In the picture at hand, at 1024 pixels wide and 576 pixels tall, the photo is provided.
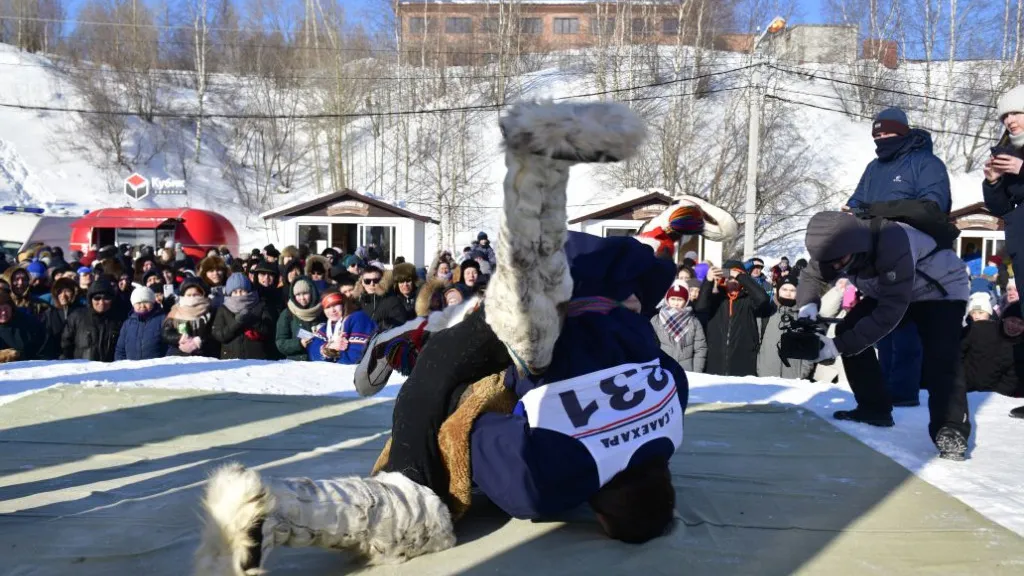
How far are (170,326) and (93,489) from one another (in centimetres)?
435

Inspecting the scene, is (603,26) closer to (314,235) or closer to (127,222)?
(314,235)

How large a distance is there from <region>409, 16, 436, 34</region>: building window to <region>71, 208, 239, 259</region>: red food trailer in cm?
1972

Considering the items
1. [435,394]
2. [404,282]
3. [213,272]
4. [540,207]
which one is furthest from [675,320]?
[540,207]

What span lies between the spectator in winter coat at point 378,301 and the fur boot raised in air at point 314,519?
5.18 m

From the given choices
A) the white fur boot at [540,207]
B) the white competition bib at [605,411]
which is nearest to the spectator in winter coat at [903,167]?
the white competition bib at [605,411]

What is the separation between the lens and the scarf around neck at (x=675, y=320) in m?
6.93

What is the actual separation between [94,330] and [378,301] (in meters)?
2.41

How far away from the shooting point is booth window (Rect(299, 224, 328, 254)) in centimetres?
2408

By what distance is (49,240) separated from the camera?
916 inches

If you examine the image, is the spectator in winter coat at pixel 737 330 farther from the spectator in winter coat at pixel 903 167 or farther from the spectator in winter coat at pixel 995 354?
the spectator in winter coat at pixel 903 167

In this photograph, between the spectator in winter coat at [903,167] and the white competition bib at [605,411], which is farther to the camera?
the spectator in winter coat at [903,167]

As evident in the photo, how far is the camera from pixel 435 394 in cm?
252

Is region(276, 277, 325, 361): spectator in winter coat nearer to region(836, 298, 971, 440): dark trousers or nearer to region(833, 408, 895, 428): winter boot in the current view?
region(833, 408, 895, 428): winter boot

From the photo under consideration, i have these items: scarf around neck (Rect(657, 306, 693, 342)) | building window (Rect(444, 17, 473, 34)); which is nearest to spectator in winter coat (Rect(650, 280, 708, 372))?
scarf around neck (Rect(657, 306, 693, 342))
